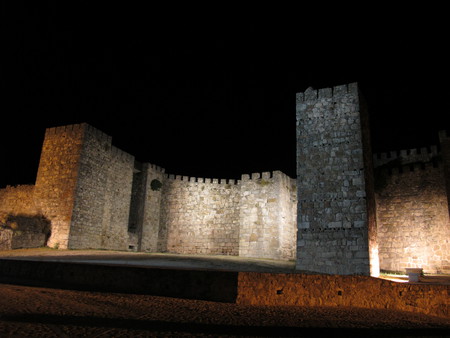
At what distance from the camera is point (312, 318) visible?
4.47 metres

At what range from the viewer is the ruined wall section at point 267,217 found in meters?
18.2

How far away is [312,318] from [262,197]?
48.5 ft

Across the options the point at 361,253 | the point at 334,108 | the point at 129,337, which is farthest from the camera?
the point at 334,108

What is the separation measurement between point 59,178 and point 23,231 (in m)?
2.85

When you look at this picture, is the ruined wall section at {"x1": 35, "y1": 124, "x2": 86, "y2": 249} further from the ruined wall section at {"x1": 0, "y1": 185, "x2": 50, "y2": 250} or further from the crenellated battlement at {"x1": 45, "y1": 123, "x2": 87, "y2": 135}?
the ruined wall section at {"x1": 0, "y1": 185, "x2": 50, "y2": 250}

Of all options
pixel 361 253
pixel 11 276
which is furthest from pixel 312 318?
pixel 361 253

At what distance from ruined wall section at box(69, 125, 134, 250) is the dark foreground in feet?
32.6

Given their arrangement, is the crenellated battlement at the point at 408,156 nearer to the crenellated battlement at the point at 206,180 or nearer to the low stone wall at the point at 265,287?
the crenellated battlement at the point at 206,180

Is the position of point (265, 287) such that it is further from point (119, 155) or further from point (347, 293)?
point (119, 155)

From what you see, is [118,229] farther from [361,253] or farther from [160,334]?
[160,334]

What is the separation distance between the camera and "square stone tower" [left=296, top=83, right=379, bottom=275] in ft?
35.8

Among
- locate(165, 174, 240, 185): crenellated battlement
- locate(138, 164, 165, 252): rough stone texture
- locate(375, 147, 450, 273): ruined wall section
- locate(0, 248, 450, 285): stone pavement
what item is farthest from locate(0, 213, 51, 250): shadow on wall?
locate(375, 147, 450, 273): ruined wall section

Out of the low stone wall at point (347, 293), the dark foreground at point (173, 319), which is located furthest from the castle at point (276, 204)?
the dark foreground at point (173, 319)

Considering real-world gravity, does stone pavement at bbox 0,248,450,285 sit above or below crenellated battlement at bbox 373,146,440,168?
below
